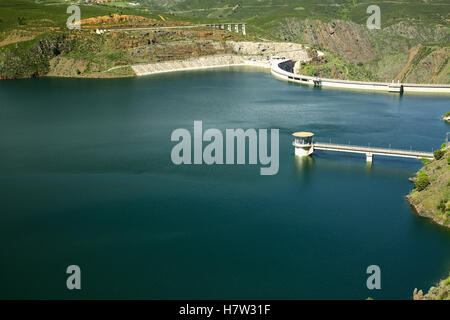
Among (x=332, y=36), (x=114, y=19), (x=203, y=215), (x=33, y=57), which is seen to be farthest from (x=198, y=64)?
(x=203, y=215)

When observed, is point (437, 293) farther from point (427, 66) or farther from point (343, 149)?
point (427, 66)

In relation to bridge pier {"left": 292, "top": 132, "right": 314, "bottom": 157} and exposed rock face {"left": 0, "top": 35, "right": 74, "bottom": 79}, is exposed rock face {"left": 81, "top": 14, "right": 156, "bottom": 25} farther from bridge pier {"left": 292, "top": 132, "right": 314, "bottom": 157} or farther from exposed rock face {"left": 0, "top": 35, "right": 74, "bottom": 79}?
bridge pier {"left": 292, "top": 132, "right": 314, "bottom": 157}

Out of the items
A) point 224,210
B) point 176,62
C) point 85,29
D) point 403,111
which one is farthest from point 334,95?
point 85,29

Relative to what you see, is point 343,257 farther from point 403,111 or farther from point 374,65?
point 374,65

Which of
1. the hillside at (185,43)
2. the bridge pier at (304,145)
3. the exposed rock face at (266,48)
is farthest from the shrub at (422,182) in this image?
the exposed rock face at (266,48)

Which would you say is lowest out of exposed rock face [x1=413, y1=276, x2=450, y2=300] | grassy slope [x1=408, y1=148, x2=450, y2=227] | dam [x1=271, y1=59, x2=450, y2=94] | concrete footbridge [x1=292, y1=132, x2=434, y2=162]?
exposed rock face [x1=413, y1=276, x2=450, y2=300]

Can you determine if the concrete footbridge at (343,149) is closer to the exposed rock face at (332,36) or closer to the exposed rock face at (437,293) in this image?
the exposed rock face at (437,293)

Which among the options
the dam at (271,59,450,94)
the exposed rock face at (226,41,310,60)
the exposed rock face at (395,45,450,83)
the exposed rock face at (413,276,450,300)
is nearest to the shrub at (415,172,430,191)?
the exposed rock face at (413,276,450,300)
